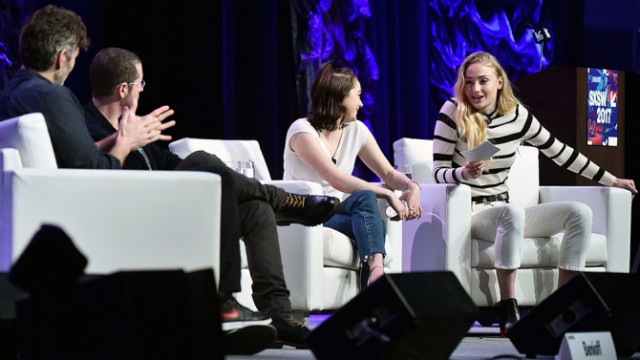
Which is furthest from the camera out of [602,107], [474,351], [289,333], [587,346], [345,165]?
[602,107]

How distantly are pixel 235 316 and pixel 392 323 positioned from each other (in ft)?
2.33

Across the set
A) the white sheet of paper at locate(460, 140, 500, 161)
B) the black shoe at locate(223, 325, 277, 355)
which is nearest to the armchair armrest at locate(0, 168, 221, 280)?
the black shoe at locate(223, 325, 277, 355)

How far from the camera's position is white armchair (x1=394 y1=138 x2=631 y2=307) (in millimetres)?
4191

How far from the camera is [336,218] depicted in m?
3.92

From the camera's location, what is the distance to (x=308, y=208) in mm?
3154

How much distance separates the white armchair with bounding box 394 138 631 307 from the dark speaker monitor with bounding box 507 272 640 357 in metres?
1.55

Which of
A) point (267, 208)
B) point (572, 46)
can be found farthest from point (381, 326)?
point (572, 46)

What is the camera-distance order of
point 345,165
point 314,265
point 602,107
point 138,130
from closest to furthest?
point 138,130
point 314,265
point 345,165
point 602,107

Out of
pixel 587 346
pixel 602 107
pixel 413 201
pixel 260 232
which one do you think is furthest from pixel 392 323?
pixel 602 107

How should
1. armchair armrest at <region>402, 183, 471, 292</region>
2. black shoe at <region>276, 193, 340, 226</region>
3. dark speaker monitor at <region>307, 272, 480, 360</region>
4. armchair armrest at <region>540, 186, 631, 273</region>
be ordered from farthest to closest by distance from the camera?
→ armchair armrest at <region>540, 186, 631, 273</region> < armchair armrest at <region>402, 183, 471, 292</region> < black shoe at <region>276, 193, 340, 226</region> < dark speaker monitor at <region>307, 272, 480, 360</region>

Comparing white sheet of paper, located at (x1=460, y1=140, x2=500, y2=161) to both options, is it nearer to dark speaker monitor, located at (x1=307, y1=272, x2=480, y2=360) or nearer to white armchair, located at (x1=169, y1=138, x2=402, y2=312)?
white armchair, located at (x1=169, y1=138, x2=402, y2=312)

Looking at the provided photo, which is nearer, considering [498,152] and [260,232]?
[260,232]

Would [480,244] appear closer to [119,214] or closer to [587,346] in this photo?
[587,346]

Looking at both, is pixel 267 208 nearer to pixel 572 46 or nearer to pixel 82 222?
pixel 82 222
